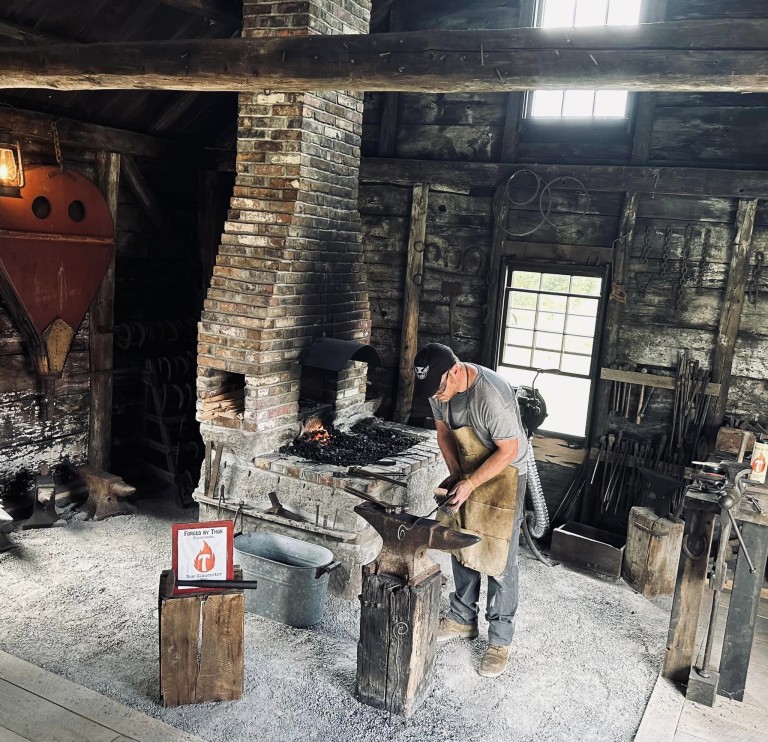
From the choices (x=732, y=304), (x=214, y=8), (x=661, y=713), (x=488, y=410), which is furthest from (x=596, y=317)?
(x=214, y=8)

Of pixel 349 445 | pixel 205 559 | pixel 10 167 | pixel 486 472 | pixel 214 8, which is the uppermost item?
pixel 214 8

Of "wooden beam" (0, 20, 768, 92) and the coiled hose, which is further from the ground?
"wooden beam" (0, 20, 768, 92)

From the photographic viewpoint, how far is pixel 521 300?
6.94 metres

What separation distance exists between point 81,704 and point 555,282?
5.01m

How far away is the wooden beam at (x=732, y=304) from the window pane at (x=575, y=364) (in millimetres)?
1057

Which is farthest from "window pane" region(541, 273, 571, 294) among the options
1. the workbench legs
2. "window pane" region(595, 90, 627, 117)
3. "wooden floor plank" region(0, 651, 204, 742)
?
"wooden floor plank" region(0, 651, 204, 742)

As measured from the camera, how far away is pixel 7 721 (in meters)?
3.42

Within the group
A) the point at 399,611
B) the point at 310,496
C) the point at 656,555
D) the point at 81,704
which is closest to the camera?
Result: the point at 81,704

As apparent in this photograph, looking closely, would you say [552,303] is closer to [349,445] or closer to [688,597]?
[349,445]

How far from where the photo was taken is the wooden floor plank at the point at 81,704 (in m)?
3.34

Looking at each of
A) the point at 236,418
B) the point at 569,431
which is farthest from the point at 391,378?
the point at 236,418

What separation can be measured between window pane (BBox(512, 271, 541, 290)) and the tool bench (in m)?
2.97

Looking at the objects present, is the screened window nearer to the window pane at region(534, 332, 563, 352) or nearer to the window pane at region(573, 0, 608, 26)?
the window pane at region(534, 332, 563, 352)

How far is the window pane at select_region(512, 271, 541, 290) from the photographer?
270 inches
